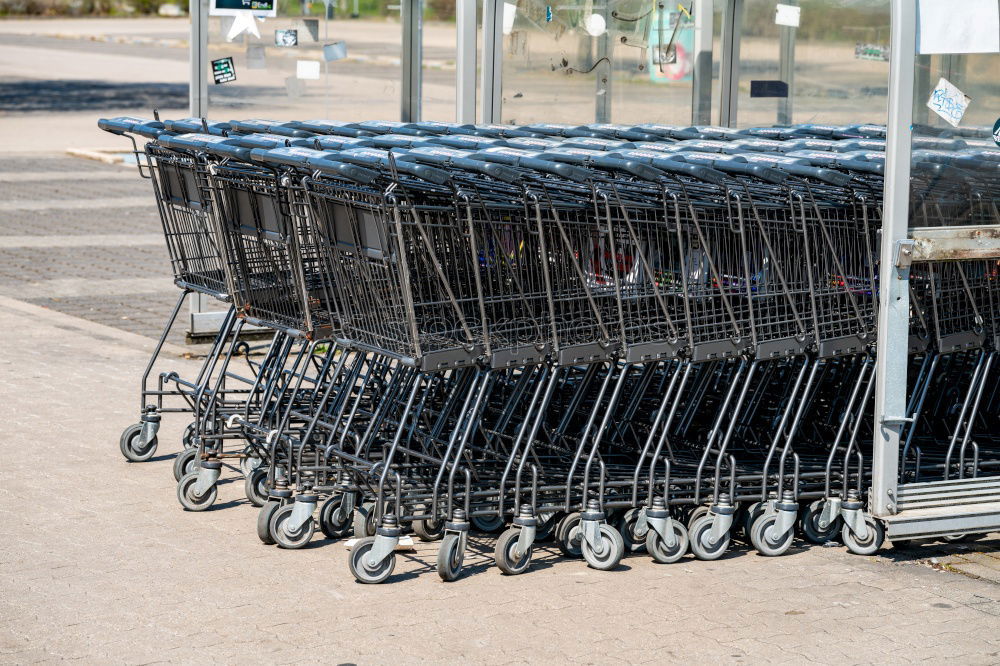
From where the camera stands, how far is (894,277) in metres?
5.58

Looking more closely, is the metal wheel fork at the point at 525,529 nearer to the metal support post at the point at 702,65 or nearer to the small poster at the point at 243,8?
the metal support post at the point at 702,65

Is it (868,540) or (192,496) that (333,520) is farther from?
(868,540)

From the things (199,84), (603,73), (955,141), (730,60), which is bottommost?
(955,141)

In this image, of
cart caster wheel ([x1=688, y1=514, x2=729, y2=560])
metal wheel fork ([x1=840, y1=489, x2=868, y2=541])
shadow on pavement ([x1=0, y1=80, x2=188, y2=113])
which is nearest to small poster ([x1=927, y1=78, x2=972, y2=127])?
metal wheel fork ([x1=840, y1=489, x2=868, y2=541])

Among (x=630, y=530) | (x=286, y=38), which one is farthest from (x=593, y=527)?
(x=286, y=38)

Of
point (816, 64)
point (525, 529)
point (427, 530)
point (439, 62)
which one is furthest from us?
point (439, 62)

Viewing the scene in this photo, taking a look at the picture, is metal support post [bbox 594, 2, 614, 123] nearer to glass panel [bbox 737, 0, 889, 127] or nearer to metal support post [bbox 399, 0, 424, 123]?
glass panel [bbox 737, 0, 889, 127]

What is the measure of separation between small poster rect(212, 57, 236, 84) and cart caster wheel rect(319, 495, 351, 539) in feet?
16.3

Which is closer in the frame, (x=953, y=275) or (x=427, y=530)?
(x=427, y=530)

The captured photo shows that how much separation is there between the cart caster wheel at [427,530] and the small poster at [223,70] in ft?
16.8

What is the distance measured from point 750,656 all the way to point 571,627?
24.9 inches

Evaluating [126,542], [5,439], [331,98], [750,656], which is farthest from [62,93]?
[750,656]

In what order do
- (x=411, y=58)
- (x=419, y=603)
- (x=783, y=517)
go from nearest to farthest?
(x=419, y=603) < (x=783, y=517) < (x=411, y=58)

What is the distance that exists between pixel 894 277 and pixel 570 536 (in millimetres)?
1619
